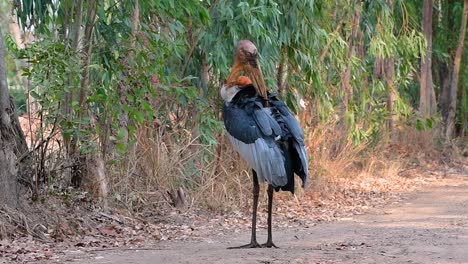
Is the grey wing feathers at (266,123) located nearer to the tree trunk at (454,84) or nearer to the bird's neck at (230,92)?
the bird's neck at (230,92)

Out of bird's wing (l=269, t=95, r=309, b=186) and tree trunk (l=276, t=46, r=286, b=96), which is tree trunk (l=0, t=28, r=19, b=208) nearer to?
bird's wing (l=269, t=95, r=309, b=186)

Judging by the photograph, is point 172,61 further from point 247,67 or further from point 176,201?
point 247,67

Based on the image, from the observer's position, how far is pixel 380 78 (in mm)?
19047

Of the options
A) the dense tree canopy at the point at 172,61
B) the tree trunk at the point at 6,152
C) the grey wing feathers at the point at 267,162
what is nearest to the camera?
the grey wing feathers at the point at 267,162

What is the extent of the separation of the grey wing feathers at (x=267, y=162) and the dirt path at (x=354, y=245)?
647 millimetres

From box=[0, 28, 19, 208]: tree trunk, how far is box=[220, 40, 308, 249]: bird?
7.23ft

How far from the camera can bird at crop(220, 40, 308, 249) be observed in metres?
8.12

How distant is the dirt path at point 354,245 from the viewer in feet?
24.6

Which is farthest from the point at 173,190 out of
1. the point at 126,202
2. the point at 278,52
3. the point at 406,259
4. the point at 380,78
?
the point at 380,78

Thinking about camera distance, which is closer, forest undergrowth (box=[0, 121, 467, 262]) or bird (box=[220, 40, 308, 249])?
bird (box=[220, 40, 308, 249])

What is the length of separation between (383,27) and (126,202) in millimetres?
7756

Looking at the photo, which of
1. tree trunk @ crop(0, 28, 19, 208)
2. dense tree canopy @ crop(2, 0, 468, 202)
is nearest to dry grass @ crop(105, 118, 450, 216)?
dense tree canopy @ crop(2, 0, 468, 202)

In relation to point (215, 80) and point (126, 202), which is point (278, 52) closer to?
point (215, 80)

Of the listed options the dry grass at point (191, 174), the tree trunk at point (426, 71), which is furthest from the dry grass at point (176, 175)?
the tree trunk at point (426, 71)
